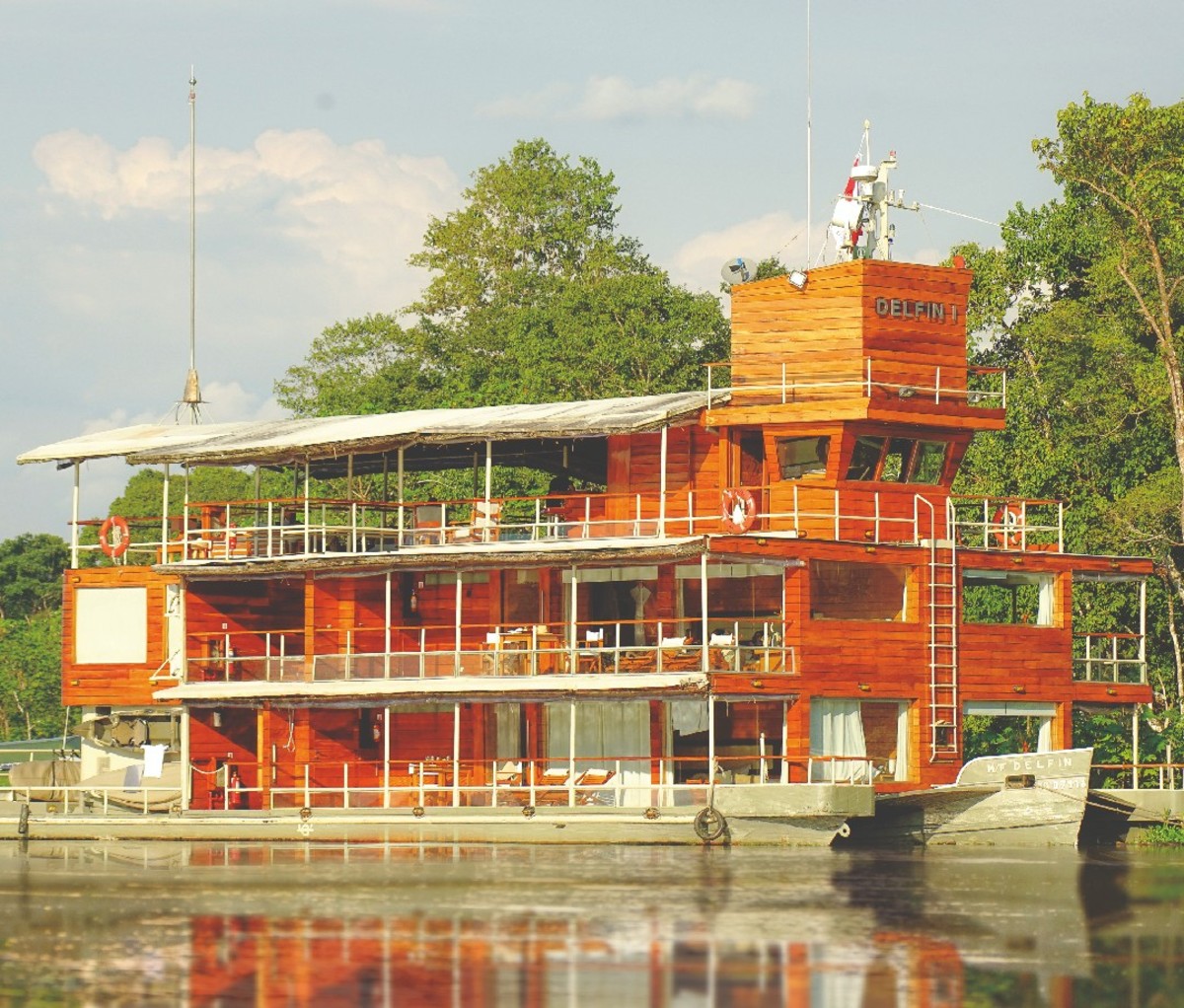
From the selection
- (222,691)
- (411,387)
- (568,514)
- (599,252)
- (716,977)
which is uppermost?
(599,252)

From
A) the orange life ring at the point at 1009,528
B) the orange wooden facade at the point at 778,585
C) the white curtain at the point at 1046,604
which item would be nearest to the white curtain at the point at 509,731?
the orange wooden facade at the point at 778,585

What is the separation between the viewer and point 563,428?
4719 centimetres

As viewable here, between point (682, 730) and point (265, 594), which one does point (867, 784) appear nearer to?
point (682, 730)

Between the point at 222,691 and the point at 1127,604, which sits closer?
the point at 222,691

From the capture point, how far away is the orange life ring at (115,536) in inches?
2092

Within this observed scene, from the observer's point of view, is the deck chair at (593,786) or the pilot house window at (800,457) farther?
the pilot house window at (800,457)

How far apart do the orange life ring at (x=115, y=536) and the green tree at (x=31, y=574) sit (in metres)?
66.7

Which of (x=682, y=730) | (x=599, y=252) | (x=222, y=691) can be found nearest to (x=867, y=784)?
(x=682, y=730)

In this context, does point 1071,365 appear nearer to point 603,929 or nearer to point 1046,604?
point 1046,604

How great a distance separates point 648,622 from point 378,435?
7.68 m

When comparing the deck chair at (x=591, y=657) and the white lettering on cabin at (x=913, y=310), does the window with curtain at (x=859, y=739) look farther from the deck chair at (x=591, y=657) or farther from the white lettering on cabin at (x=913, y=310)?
the white lettering on cabin at (x=913, y=310)

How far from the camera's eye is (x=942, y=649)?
46.6 metres

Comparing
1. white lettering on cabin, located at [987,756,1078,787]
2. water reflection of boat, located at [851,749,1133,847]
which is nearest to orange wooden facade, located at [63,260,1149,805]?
water reflection of boat, located at [851,749,1133,847]

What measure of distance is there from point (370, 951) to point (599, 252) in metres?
71.5
